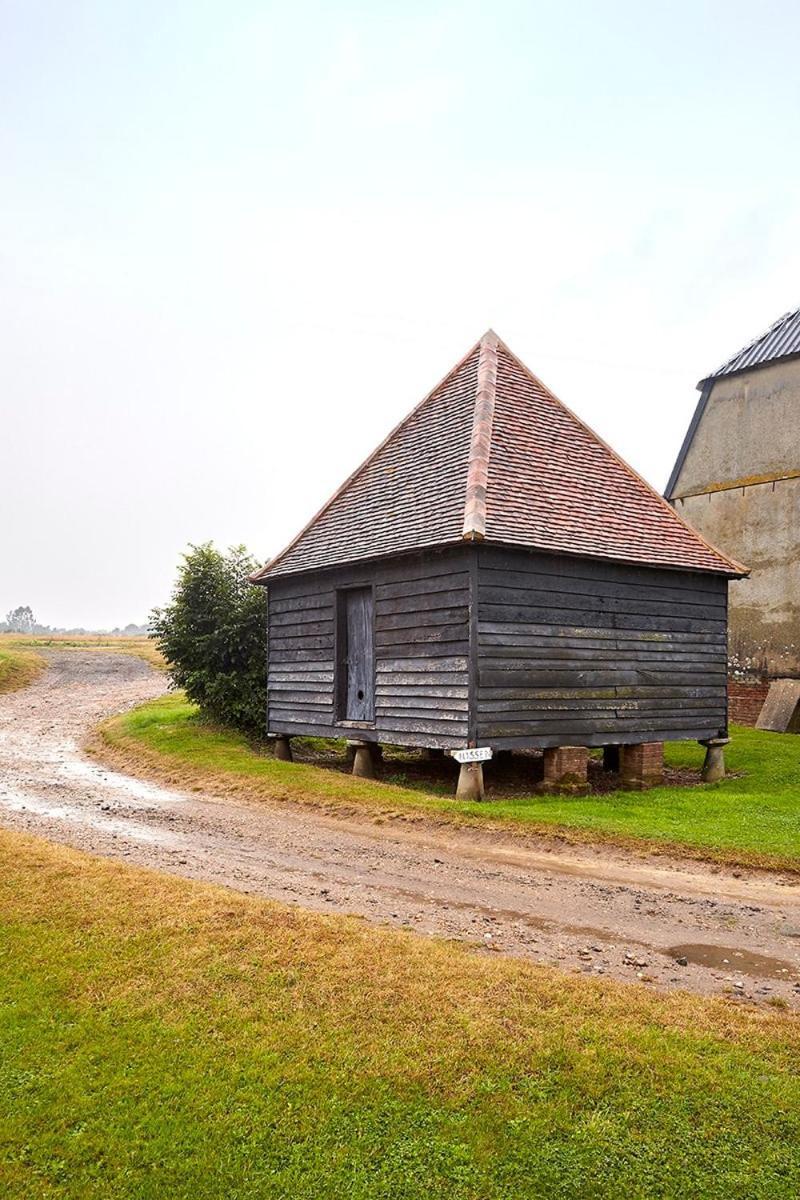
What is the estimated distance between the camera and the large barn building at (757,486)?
22172mm

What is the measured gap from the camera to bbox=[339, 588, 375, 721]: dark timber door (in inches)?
634

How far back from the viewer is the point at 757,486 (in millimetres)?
23078

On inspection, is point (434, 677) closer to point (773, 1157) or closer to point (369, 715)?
point (369, 715)

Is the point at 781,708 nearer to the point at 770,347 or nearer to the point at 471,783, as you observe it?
the point at 770,347

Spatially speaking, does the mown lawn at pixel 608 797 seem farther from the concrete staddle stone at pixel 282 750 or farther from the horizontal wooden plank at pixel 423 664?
the horizontal wooden plank at pixel 423 664

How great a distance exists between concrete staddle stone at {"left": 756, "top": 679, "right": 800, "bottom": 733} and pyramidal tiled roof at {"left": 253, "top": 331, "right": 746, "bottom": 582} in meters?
6.08

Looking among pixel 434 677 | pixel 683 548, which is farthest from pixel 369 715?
pixel 683 548

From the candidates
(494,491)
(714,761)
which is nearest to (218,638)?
(494,491)

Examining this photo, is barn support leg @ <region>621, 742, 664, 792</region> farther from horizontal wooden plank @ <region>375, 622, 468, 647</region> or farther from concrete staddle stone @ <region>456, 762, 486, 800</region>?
horizontal wooden plank @ <region>375, 622, 468, 647</region>

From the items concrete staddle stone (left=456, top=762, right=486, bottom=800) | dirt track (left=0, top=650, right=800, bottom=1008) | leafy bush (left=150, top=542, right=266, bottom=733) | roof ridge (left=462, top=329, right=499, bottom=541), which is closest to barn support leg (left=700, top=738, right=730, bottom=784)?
concrete staddle stone (left=456, top=762, right=486, bottom=800)

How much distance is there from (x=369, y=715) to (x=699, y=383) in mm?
15013

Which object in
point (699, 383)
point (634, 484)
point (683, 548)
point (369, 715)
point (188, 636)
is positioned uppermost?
point (699, 383)

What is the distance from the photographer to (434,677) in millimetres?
14078

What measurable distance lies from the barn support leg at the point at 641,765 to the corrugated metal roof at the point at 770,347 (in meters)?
12.2
